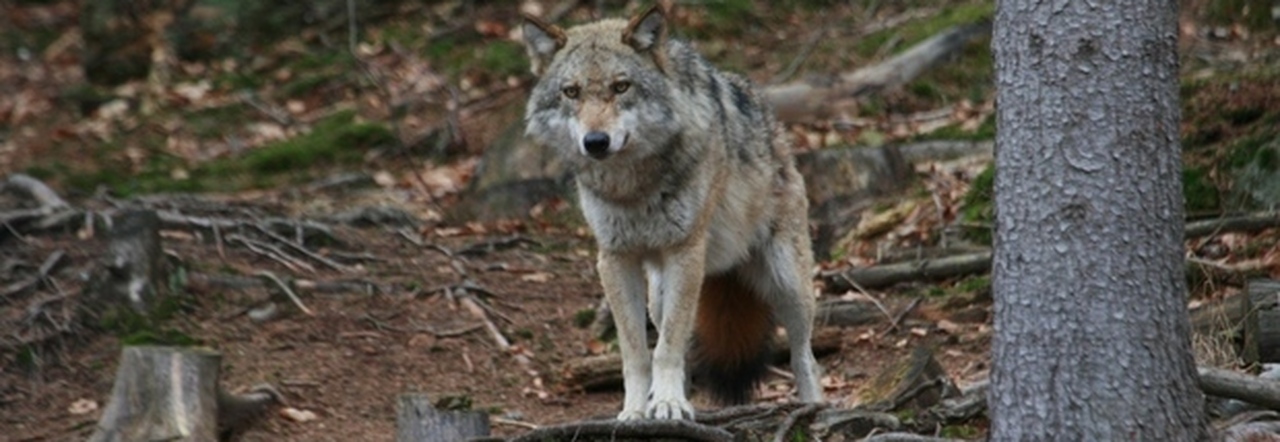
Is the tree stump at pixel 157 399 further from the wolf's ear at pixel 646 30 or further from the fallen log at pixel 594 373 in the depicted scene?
the wolf's ear at pixel 646 30

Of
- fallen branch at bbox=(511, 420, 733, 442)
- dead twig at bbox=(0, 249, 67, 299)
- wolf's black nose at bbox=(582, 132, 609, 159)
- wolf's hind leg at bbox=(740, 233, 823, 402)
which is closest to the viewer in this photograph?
fallen branch at bbox=(511, 420, 733, 442)

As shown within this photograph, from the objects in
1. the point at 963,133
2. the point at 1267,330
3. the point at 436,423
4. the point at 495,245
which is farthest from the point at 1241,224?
the point at 495,245

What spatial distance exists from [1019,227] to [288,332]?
508 centimetres

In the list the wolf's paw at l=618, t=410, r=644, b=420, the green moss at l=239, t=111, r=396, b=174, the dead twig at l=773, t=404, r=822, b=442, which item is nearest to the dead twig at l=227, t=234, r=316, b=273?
the green moss at l=239, t=111, r=396, b=174

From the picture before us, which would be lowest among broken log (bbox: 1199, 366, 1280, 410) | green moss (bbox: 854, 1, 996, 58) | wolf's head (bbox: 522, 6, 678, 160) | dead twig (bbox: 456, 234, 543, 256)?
broken log (bbox: 1199, 366, 1280, 410)

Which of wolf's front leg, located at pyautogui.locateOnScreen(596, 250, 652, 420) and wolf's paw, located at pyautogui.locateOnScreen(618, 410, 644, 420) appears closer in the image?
wolf's paw, located at pyautogui.locateOnScreen(618, 410, 644, 420)

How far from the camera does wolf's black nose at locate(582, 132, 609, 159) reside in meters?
6.13

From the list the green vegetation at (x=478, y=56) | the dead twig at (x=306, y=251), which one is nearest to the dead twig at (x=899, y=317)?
the dead twig at (x=306, y=251)

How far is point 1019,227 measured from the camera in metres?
4.41

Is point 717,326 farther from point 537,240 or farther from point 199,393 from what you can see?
point 537,240

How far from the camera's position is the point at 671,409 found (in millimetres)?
6043

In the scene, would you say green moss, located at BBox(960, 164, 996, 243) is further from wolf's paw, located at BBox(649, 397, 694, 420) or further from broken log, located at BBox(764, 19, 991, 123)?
wolf's paw, located at BBox(649, 397, 694, 420)

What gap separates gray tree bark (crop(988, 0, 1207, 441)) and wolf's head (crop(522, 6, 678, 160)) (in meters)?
2.12

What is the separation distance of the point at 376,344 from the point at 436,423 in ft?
9.15
